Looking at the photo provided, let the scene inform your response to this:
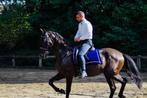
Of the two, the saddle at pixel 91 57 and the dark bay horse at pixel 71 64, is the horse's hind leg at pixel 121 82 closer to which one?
the dark bay horse at pixel 71 64

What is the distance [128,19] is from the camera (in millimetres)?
26000

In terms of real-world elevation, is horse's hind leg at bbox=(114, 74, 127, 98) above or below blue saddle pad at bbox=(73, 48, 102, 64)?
below

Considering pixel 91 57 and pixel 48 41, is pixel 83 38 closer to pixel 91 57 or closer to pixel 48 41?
pixel 91 57

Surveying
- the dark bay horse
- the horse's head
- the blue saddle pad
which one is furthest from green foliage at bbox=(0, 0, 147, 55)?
the horse's head

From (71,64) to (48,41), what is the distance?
0.89 m

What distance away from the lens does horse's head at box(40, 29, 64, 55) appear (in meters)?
11.8

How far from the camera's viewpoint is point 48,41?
11.8m

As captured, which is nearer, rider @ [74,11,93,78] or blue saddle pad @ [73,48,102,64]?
rider @ [74,11,93,78]

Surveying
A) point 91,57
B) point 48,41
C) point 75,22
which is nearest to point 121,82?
point 91,57

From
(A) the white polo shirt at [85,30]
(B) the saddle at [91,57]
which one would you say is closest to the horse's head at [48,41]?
(B) the saddle at [91,57]

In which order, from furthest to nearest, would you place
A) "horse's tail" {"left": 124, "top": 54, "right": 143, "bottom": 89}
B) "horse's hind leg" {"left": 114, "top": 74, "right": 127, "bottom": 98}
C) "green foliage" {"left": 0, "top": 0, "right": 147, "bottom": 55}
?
1. "green foliage" {"left": 0, "top": 0, "right": 147, "bottom": 55}
2. "horse's tail" {"left": 124, "top": 54, "right": 143, "bottom": 89}
3. "horse's hind leg" {"left": 114, "top": 74, "right": 127, "bottom": 98}

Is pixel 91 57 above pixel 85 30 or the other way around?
the other way around

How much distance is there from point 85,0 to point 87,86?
11821mm

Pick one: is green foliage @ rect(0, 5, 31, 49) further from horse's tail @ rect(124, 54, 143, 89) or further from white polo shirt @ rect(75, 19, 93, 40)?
white polo shirt @ rect(75, 19, 93, 40)
